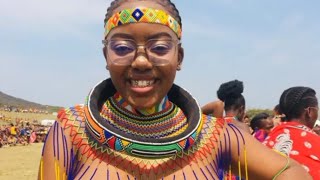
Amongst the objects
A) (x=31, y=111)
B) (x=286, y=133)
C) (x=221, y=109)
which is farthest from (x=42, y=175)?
(x=31, y=111)

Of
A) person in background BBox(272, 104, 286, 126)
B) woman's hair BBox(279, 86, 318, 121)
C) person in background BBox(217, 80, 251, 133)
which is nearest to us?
woman's hair BBox(279, 86, 318, 121)

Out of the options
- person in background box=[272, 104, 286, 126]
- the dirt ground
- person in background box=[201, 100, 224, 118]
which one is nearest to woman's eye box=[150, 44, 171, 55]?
person in background box=[272, 104, 286, 126]

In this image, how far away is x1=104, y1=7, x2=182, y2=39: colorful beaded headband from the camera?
1.91 meters

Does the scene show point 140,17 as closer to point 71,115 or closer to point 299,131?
point 71,115

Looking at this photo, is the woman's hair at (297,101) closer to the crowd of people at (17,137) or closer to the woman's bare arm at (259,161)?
the woman's bare arm at (259,161)

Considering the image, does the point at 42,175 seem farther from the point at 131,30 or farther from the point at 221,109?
the point at 221,109

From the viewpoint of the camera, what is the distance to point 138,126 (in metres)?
1.98

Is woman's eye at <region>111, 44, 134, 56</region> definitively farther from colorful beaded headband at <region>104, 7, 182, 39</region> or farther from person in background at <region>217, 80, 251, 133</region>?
person in background at <region>217, 80, 251, 133</region>

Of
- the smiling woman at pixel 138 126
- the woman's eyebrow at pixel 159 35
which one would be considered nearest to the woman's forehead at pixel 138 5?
the smiling woman at pixel 138 126

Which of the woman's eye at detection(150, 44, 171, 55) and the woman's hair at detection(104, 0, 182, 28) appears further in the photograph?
the woman's hair at detection(104, 0, 182, 28)

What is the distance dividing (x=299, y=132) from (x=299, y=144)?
0.17m

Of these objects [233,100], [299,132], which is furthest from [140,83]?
[233,100]

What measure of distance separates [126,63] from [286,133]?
2563mm

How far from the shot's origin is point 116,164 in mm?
1909
